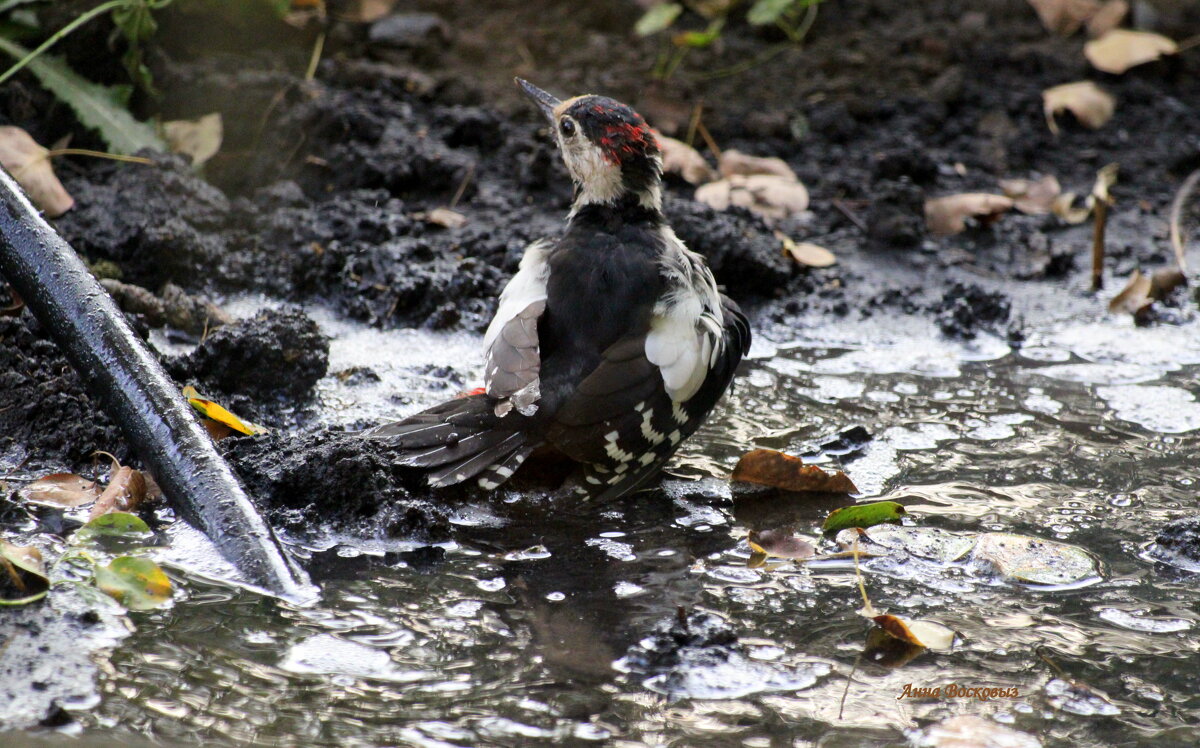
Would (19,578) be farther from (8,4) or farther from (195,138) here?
(8,4)

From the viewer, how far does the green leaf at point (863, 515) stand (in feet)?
10.1

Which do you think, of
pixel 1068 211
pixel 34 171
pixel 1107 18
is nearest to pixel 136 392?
pixel 34 171

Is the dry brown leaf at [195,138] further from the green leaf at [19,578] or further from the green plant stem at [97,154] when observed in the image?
the green leaf at [19,578]

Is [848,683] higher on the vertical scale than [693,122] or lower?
lower

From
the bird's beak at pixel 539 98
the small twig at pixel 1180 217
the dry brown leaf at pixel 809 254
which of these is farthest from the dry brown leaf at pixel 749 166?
the small twig at pixel 1180 217

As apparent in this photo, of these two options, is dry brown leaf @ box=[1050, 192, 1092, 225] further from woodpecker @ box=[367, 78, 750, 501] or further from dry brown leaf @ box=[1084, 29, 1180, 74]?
woodpecker @ box=[367, 78, 750, 501]

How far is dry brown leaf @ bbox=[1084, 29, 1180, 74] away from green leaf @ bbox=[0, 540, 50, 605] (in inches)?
217

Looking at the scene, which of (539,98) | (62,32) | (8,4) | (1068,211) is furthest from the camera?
(1068,211)

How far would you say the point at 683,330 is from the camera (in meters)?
3.28

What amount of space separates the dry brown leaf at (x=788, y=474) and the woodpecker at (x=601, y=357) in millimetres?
196

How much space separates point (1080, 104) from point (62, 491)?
5.04m

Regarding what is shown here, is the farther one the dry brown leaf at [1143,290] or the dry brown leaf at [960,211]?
the dry brown leaf at [960,211]

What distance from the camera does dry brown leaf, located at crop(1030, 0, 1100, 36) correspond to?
6.41 m

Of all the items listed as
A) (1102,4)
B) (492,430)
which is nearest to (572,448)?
(492,430)
